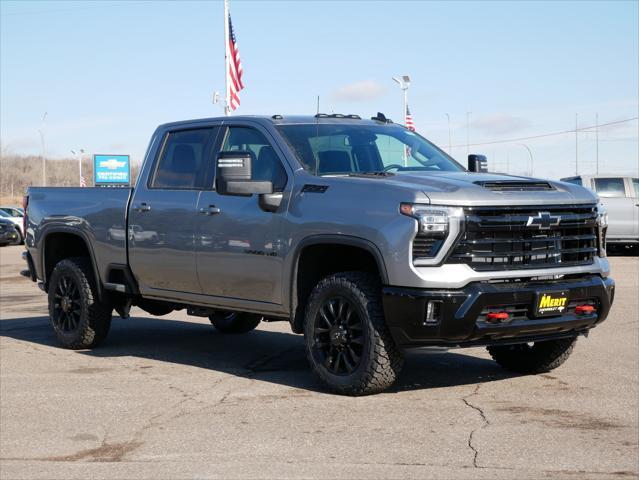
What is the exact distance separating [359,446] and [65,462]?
1.70m

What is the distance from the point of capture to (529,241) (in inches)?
295

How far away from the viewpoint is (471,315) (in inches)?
281

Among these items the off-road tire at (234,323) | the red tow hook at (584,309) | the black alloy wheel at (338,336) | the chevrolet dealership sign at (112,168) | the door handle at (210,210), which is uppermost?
the chevrolet dealership sign at (112,168)

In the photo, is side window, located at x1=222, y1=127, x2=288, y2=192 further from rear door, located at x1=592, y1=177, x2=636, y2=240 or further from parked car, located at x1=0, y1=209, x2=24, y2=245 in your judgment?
parked car, located at x1=0, y1=209, x2=24, y2=245

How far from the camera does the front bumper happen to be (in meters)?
7.13

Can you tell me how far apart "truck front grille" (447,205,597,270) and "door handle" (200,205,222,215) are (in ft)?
7.62

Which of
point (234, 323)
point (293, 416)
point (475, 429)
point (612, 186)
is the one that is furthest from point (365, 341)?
point (612, 186)

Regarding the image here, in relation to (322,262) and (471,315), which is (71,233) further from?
(471,315)

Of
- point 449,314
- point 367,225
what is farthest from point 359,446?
point 367,225

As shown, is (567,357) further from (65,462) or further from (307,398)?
(65,462)

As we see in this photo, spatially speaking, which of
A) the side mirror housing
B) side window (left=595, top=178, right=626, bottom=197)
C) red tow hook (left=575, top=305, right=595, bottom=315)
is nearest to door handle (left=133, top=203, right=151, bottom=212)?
the side mirror housing

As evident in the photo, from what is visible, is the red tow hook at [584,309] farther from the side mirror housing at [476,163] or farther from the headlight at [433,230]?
the side mirror housing at [476,163]

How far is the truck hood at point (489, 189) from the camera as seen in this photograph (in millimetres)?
7230

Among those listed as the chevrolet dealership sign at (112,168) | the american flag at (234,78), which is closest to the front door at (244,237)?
the american flag at (234,78)
